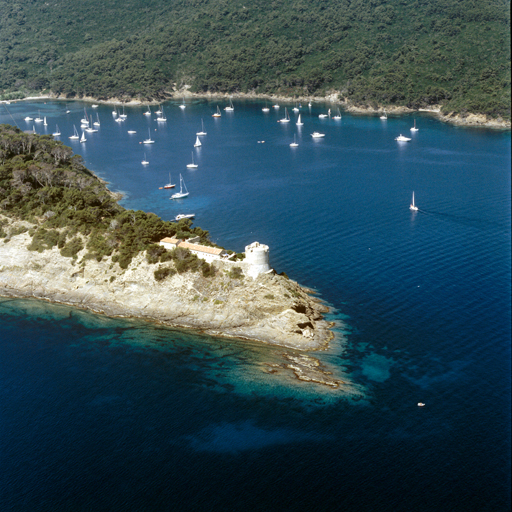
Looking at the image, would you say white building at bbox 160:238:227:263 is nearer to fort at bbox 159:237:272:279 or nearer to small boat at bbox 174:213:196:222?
fort at bbox 159:237:272:279

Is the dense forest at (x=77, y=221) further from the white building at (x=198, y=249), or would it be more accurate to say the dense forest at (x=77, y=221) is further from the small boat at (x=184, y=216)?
the small boat at (x=184, y=216)


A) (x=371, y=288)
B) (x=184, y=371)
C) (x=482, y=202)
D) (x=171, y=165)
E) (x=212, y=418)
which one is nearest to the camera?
(x=212, y=418)

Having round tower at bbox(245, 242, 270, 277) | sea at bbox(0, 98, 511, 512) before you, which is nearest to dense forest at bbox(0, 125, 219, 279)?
round tower at bbox(245, 242, 270, 277)

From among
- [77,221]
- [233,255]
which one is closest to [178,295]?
[233,255]

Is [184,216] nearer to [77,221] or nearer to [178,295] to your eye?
[77,221]

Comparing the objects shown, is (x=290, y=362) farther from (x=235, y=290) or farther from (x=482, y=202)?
(x=482, y=202)

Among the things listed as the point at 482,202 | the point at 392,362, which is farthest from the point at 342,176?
the point at 392,362
